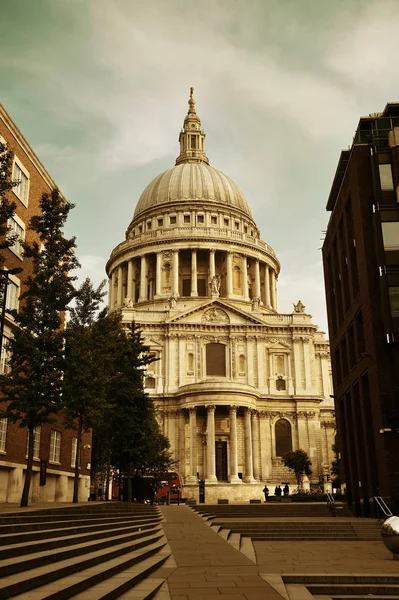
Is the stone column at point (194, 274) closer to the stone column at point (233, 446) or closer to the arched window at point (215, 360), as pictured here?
the arched window at point (215, 360)

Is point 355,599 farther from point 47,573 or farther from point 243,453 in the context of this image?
point 243,453

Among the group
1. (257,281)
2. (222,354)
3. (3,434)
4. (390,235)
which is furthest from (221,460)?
(390,235)

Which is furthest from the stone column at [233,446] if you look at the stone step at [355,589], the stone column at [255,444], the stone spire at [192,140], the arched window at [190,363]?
the stone spire at [192,140]

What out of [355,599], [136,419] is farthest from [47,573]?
[136,419]

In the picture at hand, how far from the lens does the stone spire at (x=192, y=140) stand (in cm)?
11369

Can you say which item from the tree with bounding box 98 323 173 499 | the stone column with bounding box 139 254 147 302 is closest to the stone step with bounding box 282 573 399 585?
the tree with bounding box 98 323 173 499

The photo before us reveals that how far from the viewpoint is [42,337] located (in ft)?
85.4

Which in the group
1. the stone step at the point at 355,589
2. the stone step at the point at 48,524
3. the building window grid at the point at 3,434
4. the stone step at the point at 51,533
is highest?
the building window grid at the point at 3,434

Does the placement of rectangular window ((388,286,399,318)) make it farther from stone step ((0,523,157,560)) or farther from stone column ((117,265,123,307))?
stone column ((117,265,123,307))

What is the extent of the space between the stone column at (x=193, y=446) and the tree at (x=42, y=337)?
134 feet

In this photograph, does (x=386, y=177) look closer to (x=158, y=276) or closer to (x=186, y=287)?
(x=158, y=276)

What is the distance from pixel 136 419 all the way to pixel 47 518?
26.8 m

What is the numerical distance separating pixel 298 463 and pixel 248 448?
5.77 m

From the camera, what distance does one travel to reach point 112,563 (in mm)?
12977
